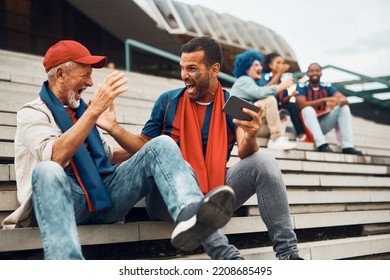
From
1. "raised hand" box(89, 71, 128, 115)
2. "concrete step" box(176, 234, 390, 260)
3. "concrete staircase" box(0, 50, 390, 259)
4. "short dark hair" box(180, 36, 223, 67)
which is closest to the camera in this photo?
"raised hand" box(89, 71, 128, 115)

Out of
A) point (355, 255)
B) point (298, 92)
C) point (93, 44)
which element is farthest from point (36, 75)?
point (93, 44)

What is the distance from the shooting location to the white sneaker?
557 cm

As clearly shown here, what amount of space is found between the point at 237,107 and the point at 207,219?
755 mm

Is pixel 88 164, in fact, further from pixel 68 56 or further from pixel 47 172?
pixel 68 56

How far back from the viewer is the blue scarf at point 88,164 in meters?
2.79

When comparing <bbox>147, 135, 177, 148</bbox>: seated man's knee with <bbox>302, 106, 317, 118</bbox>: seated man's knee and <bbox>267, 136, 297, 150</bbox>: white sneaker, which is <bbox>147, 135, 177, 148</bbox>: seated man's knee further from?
<bbox>302, 106, 317, 118</bbox>: seated man's knee

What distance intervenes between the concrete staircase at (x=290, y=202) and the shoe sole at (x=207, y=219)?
26.6 inches

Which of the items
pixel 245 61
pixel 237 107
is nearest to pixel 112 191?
pixel 237 107

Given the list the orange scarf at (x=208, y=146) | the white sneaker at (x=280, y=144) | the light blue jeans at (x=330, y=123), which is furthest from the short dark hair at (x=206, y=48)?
the light blue jeans at (x=330, y=123)

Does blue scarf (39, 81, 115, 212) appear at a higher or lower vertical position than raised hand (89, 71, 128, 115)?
lower

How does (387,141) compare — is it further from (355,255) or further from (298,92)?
(355,255)

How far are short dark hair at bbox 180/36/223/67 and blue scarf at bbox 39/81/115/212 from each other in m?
0.79

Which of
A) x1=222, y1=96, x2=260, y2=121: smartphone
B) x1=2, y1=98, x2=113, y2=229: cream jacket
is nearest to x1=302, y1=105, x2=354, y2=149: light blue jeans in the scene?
x1=222, y1=96, x2=260, y2=121: smartphone

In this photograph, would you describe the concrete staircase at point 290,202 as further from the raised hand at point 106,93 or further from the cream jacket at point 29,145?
the raised hand at point 106,93
